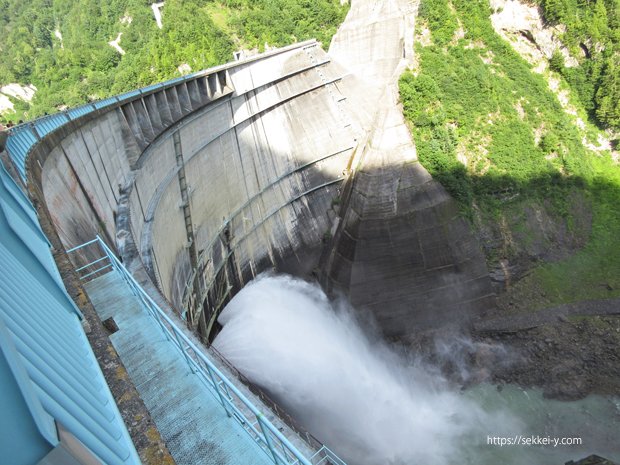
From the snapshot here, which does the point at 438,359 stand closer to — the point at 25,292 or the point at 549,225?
the point at 549,225

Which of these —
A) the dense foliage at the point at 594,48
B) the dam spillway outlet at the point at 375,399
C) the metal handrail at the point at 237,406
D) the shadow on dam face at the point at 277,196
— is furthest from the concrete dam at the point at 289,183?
the dense foliage at the point at 594,48

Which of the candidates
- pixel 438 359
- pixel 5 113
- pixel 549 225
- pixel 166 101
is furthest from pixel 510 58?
pixel 5 113

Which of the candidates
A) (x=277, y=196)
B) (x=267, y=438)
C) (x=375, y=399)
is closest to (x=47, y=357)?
(x=267, y=438)

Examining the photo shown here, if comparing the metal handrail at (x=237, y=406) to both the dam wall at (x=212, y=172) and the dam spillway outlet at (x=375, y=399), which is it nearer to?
the dam wall at (x=212, y=172)

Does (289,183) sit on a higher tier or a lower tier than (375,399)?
higher

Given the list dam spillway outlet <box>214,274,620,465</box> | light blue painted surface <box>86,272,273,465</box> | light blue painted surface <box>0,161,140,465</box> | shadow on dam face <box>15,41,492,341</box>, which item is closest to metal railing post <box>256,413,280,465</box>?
light blue painted surface <box>86,272,273,465</box>

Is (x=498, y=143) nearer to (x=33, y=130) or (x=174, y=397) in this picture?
(x=33, y=130)

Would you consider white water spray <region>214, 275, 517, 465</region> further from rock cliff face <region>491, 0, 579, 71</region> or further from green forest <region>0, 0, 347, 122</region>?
rock cliff face <region>491, 0, 579, 71</region>
